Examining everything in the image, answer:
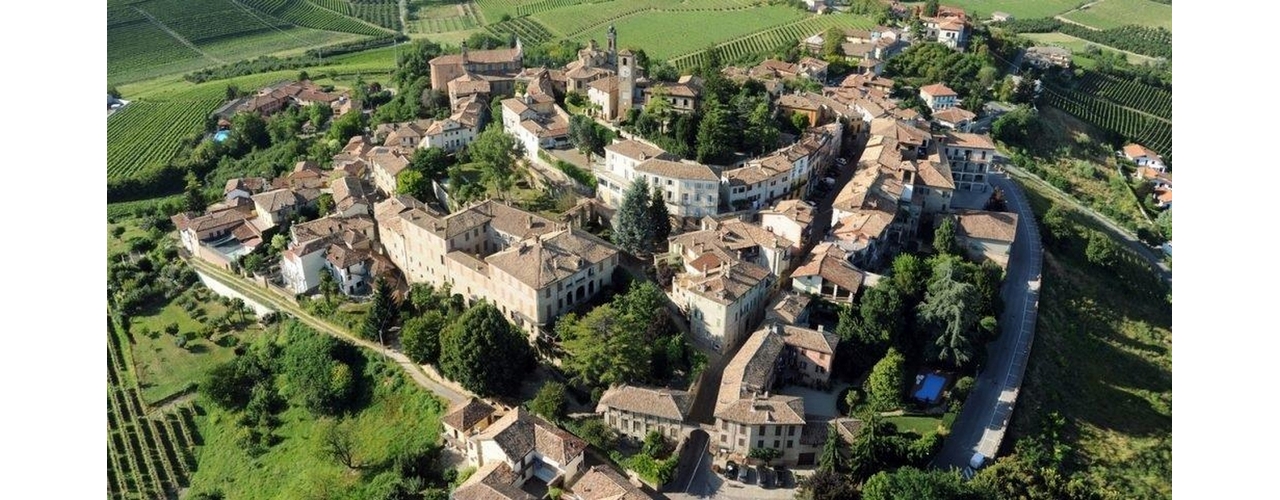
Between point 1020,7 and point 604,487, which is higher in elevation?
point 1020,7

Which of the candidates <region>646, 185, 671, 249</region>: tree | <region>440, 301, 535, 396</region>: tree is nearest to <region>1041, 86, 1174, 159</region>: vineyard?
<region>646, 185, 671, 249</region>: tree

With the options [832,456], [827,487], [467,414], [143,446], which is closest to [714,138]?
[467,414]

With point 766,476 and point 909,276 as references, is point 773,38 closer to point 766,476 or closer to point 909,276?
point 909,276

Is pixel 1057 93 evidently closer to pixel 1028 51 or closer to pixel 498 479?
pixel 1028 51

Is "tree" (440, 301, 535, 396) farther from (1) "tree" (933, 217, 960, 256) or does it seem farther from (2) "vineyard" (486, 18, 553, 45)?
(2) "vineyard" (486, 18, 553, 45)

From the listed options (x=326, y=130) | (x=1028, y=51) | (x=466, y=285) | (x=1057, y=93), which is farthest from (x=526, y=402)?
(x=1028, y=51)
